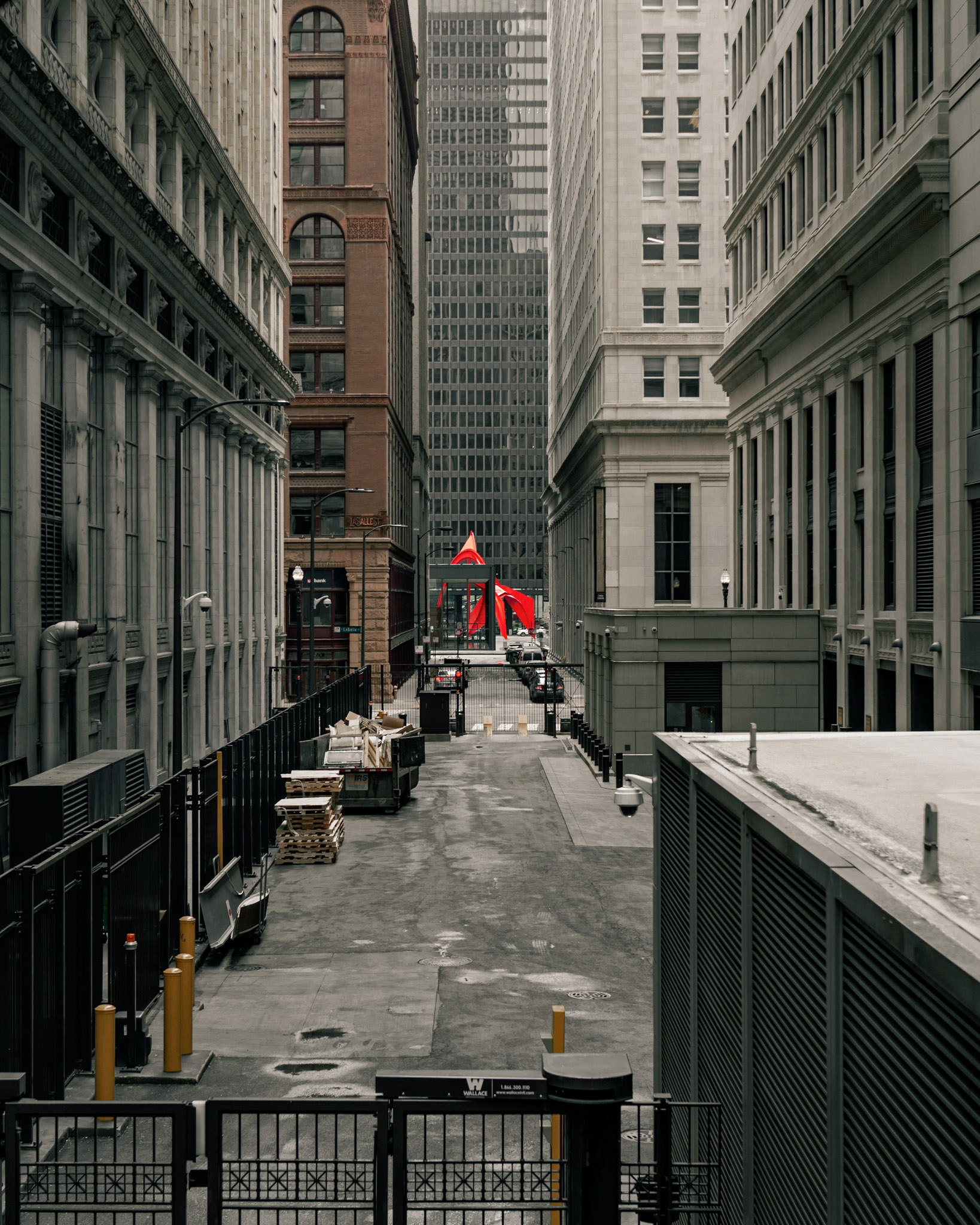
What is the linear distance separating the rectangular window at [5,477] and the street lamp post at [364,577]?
42433 millimetres

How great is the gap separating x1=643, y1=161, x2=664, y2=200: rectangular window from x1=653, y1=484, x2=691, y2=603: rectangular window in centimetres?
1795

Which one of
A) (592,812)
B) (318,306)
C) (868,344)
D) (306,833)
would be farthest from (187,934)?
(318,306)

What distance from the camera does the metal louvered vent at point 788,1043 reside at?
19.6 ft

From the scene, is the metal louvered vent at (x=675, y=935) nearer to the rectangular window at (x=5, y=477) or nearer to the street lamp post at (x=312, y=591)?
the rectangular window at (x=5, y=477)

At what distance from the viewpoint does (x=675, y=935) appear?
10203mm

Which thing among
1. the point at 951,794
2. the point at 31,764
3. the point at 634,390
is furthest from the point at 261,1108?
Result: the point at 634,390

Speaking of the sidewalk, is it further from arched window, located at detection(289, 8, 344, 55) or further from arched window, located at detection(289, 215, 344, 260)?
arched window, located at detection(289, 8, 344, 55)

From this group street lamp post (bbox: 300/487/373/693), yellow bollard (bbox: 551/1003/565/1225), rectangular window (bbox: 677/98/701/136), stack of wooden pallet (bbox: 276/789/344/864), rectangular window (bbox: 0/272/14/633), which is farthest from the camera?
rectangular window (bbox: 677/98/701/136)

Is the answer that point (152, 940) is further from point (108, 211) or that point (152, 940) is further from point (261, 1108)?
point (108, 211)

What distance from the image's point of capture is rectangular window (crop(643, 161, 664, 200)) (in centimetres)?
7344

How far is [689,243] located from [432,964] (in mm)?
64033

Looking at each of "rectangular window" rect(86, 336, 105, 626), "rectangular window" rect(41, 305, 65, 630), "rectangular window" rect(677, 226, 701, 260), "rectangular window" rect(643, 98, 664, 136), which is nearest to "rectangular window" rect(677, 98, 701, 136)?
"rectangular window" rect(643, 98, 664, 136)

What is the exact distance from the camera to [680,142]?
7325 cm

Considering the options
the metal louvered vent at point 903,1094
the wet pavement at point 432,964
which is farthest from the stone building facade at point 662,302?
the metal louvered vent at point 903,1094
